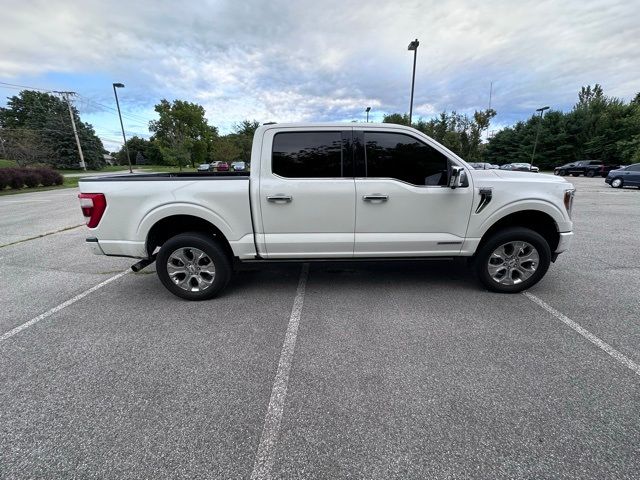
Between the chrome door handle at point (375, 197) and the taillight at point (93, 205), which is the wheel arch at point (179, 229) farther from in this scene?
the chrome door handle at point (375, 197)

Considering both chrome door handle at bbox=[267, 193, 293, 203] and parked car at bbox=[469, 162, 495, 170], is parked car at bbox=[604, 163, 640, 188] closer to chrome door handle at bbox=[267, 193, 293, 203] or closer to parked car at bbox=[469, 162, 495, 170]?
parked car at bbox=[469, 162, 495, 170]

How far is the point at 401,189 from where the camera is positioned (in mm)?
3531

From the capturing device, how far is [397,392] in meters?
2.28

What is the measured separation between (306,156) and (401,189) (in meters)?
1.14

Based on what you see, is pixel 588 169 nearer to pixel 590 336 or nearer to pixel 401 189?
pixel 590 336

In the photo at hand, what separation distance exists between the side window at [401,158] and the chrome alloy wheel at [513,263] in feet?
3.80

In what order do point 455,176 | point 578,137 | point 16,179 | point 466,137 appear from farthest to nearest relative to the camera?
point 578,137 → point 466,137 → point 16,179 → point 455,176

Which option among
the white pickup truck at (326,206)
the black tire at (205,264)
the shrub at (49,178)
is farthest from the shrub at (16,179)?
the black tire at (205,264)

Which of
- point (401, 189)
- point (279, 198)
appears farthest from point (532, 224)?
point (279, 198)

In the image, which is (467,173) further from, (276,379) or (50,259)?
(50,259)

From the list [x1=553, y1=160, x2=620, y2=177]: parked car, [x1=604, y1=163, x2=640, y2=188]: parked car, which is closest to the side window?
[x1=604, y1=163, x2=640, y2=188]: parked car

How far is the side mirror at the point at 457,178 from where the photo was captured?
3.33 m

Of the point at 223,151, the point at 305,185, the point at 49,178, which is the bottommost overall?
the point at 49,178

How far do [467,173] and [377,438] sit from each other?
2.91 m
